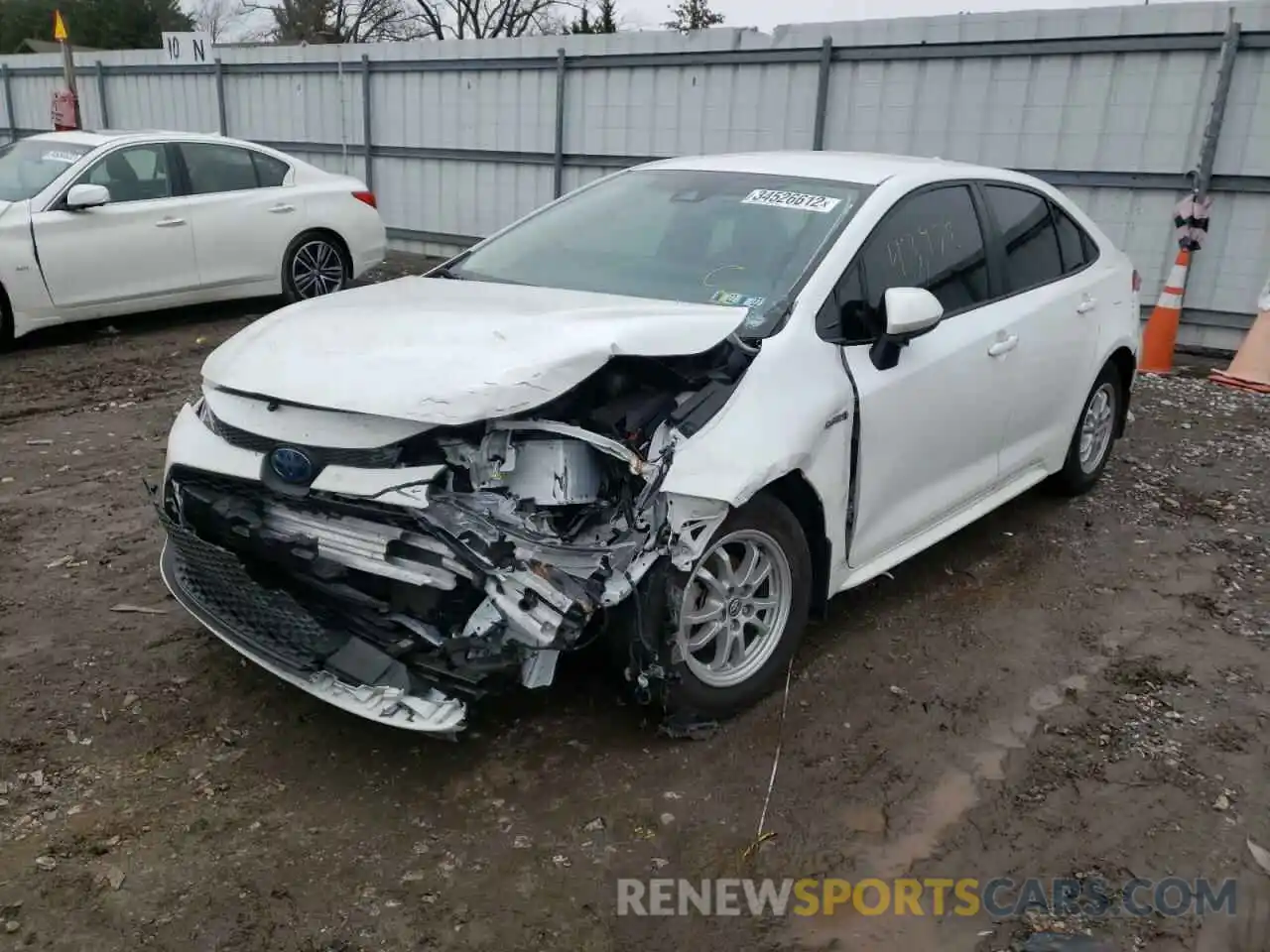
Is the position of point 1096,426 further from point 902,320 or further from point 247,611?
point 247,611

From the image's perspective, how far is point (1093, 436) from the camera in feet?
17.9

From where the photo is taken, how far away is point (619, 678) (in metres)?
3.14

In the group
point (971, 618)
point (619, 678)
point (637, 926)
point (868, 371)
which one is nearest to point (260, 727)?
point (619, 678)

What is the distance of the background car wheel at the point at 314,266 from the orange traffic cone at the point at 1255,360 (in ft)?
23.9

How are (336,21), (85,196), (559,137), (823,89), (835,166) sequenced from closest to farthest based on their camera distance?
(835,166) → (85,196) → (823,89) → (559,137) → (336,21)

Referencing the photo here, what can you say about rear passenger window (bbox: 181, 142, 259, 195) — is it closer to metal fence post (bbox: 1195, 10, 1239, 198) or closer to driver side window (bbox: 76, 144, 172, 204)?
driver side window (bbox: 76, 144, 172, 204)

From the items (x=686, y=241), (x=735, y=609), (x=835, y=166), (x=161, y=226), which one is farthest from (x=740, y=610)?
(x=161, y=226)

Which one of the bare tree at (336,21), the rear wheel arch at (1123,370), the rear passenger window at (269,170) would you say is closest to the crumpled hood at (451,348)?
the rear wheel arch at (1123,370)

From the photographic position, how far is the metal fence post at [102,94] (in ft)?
53.4

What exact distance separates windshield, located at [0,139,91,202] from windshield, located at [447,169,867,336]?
506 cm

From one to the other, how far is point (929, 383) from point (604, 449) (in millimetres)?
1472

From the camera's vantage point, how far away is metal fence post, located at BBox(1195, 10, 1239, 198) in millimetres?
8094

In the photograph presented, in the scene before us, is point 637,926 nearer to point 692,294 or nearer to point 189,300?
point 692,294

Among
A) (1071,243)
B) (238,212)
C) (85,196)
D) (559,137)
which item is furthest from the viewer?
(559,137)
